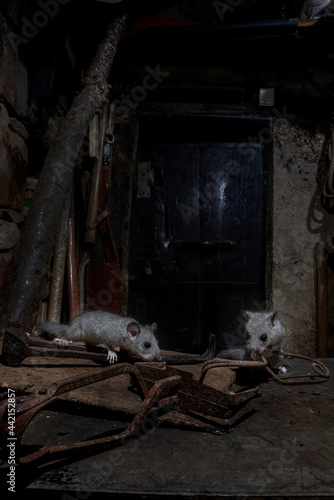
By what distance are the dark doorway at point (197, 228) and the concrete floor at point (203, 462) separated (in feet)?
10.0

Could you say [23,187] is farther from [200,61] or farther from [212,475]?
[200,61]

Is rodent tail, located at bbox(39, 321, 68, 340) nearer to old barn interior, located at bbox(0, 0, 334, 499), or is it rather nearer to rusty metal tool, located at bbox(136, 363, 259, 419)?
old barn interior, located at bbox(0, 0, 334, 499)

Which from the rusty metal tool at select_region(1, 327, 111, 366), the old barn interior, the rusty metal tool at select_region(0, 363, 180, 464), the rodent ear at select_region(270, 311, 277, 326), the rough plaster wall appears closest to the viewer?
the rusty metal tool at select_region(0, 363, 180, 464)

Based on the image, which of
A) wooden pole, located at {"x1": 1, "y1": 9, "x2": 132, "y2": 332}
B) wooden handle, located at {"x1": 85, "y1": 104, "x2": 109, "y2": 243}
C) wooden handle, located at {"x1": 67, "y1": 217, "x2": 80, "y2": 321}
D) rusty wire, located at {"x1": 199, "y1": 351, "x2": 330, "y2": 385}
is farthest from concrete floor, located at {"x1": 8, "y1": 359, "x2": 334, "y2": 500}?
wooden handle, located at {"x1": 85, "y1": 104, "x2": 109, "y2": 243}

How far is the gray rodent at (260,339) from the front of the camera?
247 centimetres

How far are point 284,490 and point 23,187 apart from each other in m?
2.84

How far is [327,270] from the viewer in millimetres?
4312

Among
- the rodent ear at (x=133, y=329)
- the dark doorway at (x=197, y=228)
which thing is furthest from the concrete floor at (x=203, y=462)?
the dark doorway at (x=197, y=228)

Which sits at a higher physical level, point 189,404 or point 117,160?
point 117,160

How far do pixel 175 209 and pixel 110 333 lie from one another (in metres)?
2.56

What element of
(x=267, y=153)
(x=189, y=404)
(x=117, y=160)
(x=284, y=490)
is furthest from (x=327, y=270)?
(x=284, y=490)

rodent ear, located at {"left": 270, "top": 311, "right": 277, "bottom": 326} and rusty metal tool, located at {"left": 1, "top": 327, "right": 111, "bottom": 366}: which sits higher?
rodent ear, located at {"left": 270, "top": 311, "right": 277, "bottom": 326}

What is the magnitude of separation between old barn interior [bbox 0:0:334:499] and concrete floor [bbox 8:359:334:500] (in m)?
0.02

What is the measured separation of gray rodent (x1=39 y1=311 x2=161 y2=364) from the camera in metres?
2.48
